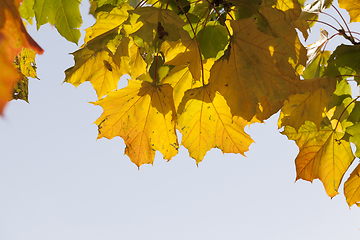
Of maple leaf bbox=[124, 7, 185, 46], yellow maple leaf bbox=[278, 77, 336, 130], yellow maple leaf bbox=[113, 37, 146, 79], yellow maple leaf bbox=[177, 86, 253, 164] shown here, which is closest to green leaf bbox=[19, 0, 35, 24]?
yellow maple leaf bbox=[113, 37, 146, 79]

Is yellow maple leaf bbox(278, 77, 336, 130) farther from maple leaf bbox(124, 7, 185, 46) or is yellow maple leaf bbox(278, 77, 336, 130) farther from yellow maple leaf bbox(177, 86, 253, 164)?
maple leaf bbox(124, 7, 185, 46)

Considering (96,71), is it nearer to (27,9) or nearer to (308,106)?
(27,9)

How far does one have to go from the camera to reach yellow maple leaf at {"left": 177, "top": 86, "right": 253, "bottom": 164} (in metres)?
1.00

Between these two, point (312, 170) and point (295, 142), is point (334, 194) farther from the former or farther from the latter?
point (295, 142)

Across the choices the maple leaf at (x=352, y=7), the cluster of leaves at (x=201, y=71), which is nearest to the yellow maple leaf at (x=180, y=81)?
the cluster of leaves at (x=201, y=71)

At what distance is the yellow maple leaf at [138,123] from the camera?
1.01 meters

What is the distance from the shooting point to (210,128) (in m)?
1.03

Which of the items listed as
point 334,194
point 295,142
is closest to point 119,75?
point 295,142

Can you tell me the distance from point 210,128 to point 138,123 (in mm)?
263

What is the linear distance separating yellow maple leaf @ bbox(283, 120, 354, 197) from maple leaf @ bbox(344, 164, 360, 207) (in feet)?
0.18

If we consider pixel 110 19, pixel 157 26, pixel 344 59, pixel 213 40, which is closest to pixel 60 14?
pixel 110 19

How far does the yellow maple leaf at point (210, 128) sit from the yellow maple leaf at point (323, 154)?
395 millimetres

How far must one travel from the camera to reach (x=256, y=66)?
0.82 meters

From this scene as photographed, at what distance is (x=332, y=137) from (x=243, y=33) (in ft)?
2.47
